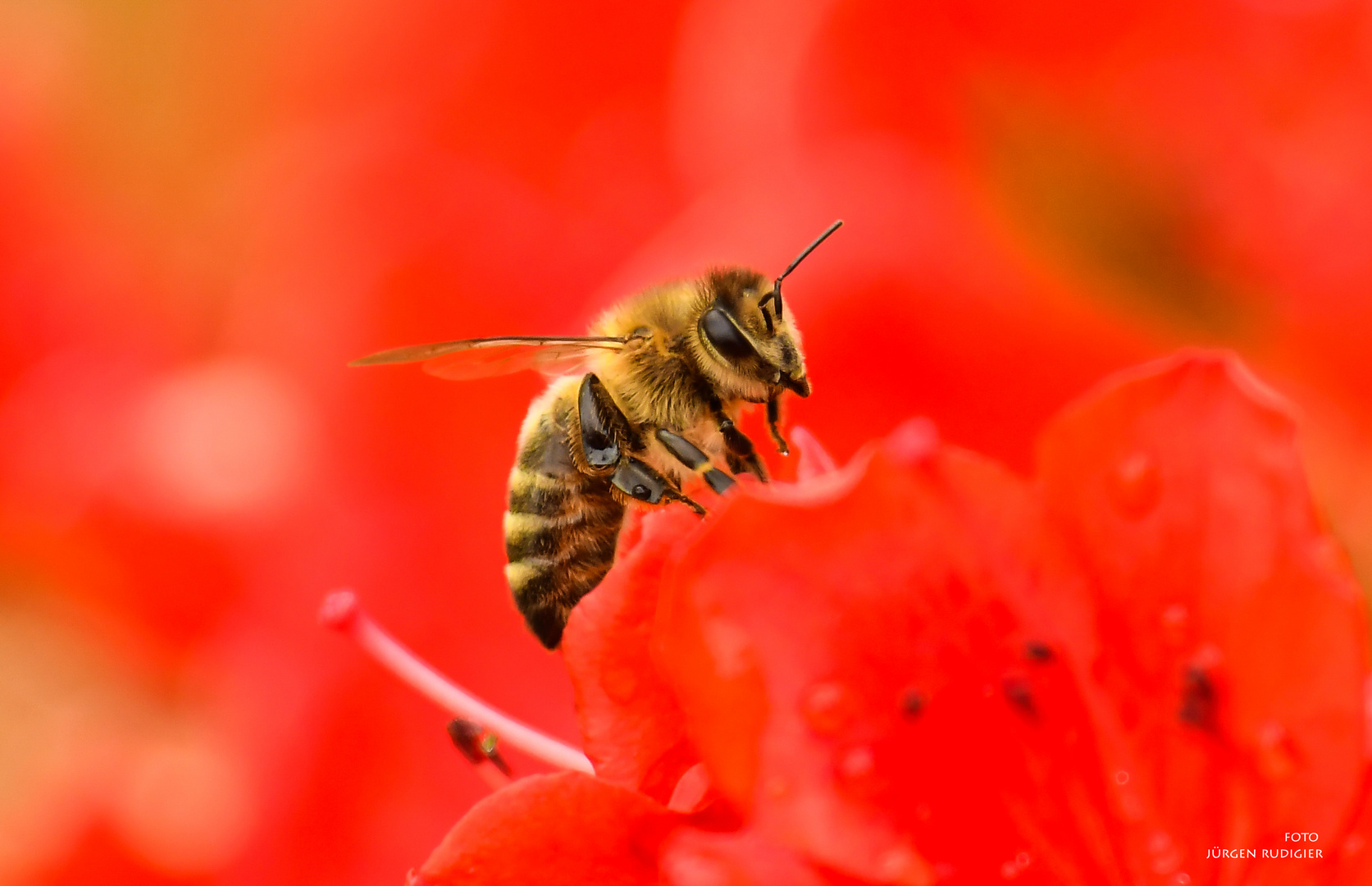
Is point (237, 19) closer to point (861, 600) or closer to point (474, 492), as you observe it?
point (474, 492)

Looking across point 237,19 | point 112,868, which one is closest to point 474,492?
point 112,868

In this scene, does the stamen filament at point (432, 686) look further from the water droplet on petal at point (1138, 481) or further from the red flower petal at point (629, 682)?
the water droplet on petal at point (1138, 481)

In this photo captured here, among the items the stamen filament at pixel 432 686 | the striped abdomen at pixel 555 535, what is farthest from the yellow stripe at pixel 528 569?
the stamen filament at pixel 432 686

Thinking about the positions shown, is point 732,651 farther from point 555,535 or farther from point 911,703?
point 555,535

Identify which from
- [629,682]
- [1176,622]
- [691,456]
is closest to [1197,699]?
[1176,622]

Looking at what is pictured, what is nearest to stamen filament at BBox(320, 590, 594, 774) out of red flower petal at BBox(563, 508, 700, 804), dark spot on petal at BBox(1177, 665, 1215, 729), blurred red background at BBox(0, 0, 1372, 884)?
red flower petal at BBox(563, 508, 700, 804)


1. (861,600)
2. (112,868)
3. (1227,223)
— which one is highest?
(112,868)

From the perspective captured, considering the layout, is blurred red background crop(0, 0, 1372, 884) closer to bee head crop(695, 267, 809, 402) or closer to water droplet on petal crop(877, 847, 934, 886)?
bee head crop(695, 267, 809, 402)
